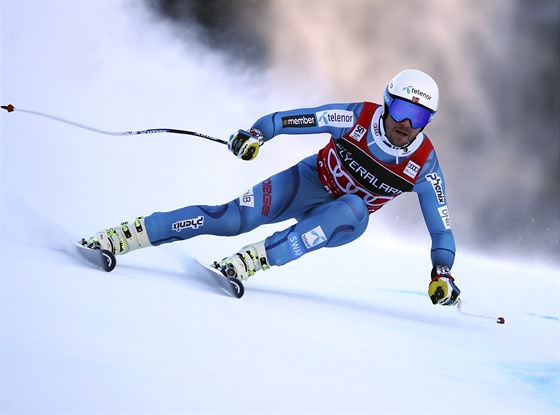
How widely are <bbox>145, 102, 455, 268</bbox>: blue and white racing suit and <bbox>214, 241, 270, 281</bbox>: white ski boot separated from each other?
71 millimetres

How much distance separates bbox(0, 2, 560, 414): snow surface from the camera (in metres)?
2.50

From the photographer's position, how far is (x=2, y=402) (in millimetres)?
2086

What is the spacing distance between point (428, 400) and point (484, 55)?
801 centimetres

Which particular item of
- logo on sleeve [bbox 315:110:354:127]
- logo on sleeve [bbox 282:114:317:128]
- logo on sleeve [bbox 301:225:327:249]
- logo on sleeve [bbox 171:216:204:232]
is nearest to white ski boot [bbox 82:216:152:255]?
logo on sleeve [bbox 171:216:204:232]

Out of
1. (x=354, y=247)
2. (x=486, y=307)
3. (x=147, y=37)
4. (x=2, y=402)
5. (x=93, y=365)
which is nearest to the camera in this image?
(x=2, y=402)

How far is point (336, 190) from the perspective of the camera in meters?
4.48

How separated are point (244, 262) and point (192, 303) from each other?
53 centimetres

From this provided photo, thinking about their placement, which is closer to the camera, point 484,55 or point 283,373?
point 283,373

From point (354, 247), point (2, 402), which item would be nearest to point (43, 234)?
point (2, 402)

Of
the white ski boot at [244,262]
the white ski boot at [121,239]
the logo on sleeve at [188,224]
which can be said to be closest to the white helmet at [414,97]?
the white ski boot at [244,262]

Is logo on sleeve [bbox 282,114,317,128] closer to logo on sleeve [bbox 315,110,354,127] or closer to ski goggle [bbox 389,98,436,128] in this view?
logo on sleeve [bbox 315,110,354,127]

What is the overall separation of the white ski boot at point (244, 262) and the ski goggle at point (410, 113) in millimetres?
972

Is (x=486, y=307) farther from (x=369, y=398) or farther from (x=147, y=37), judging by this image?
(x=147, y=37)

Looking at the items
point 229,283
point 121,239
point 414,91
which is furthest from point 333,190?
point 121,239
